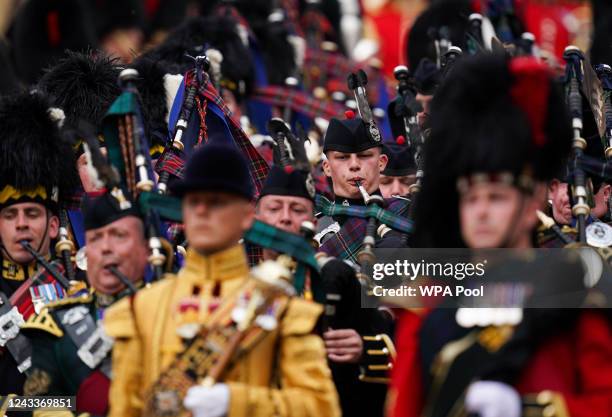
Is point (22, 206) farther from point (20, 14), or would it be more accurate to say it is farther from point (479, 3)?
point (20, 14)

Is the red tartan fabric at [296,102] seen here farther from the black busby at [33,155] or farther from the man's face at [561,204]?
the man's face at [561,204]

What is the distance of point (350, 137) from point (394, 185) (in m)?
1.06

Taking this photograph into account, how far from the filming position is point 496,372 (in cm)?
713

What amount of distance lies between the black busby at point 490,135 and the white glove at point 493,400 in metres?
0.68

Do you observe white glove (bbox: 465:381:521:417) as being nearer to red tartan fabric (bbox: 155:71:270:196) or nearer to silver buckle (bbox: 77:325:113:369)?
silver buckle (bbox: 77:325:113:369)

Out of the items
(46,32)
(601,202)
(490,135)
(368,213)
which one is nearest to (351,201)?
(368,213)

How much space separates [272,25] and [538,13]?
27.9 feet

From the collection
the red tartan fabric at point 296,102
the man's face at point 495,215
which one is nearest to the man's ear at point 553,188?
the man's face at point 495,215

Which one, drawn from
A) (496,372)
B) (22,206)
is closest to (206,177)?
(496,372)

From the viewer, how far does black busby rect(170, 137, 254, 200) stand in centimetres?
766

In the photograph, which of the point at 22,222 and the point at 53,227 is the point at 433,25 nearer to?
the point at 53,227

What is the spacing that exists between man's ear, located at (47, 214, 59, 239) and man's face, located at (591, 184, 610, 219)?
250 cm

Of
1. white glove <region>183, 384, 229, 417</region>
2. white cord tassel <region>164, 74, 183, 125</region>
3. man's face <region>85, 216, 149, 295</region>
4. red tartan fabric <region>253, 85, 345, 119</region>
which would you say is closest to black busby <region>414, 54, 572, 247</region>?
white glove <region>183, 384, 229, 417</region>

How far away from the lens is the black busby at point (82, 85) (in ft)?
38.3
